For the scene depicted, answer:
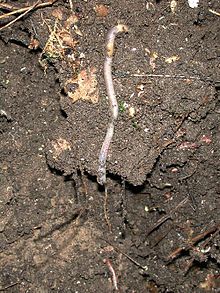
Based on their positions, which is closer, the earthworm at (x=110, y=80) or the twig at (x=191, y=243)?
the earthworm at (x=110, y=80)

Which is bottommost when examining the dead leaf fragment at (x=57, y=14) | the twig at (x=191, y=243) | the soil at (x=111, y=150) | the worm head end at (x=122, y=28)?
the twig at (x=191, y=243)

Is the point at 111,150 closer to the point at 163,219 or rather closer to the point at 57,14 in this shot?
the point at 163,219

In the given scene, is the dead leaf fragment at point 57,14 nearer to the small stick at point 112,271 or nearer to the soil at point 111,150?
the soil at point 111,150

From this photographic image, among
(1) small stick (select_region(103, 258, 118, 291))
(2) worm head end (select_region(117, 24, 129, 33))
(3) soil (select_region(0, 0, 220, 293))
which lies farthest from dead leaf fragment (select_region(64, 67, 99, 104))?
(1) small stick (select_region(103, 258, 118, 291))

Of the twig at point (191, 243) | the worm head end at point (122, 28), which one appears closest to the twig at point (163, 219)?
the twig at point (191, 243)

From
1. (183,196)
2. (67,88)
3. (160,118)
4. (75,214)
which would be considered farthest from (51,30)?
(183,196)

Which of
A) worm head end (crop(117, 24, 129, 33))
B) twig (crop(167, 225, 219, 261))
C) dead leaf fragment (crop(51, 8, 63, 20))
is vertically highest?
dead leaf fragment (crop(51, 8, 63, 20))

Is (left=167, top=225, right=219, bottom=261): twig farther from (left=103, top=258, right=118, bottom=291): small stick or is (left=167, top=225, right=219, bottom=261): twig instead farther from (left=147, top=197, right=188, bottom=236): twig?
(left=103, top=258, right=118, bottom=291): small stick

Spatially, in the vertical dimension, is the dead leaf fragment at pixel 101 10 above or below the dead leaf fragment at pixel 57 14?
below
